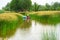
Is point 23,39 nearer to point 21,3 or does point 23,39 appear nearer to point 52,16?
point 52,16

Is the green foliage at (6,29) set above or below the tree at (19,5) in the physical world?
above

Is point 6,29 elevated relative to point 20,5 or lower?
elevated

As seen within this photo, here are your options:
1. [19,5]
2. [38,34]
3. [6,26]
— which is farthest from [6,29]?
[19,5]

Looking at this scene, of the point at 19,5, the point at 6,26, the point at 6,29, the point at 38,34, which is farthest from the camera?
the point at 19,5

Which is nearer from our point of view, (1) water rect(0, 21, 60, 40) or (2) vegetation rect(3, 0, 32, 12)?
(1) water rect(0, 21, 60, 40)

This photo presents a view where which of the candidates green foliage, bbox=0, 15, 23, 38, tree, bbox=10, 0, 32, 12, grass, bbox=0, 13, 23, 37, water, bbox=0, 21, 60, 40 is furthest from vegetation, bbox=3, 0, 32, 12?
water, bbox=0, 21, 60, 40

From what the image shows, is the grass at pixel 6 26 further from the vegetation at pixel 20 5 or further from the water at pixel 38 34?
the vegetation at pixel 20 5

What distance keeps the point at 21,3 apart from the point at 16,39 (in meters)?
44.7

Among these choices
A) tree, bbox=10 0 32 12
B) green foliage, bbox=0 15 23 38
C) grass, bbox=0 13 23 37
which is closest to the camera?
green foliage, bbox=0 15 23 38

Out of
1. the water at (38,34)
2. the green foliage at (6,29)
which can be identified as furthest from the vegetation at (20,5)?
the water at (38,34)

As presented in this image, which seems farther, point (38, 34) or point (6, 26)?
point (6, 26)

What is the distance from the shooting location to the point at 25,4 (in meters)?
56.8

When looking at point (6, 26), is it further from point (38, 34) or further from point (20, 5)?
point (20, 5)

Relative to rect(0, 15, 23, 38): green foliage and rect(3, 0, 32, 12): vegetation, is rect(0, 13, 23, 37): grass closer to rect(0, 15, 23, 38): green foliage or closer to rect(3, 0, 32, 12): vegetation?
rect(0, 15, 23, 38): green foliage
